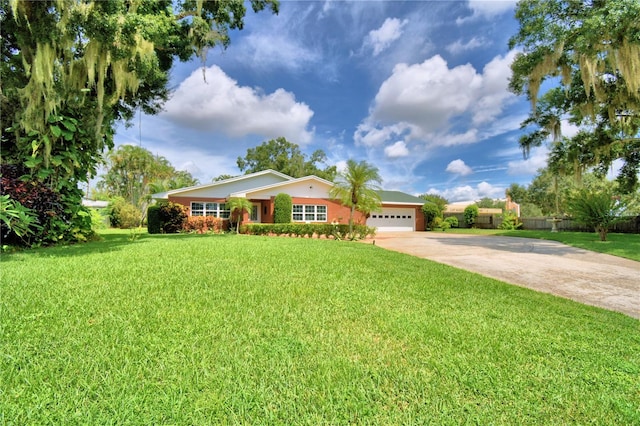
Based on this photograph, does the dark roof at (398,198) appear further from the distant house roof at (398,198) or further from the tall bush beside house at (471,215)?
the tall bush beside house at (471,215)

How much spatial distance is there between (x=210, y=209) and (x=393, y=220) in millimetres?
13808

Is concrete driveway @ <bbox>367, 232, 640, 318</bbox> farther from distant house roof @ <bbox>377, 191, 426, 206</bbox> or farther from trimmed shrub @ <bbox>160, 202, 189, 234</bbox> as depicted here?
trimmed shrub @ <bbox>160, 202, 189, 234</bbox>

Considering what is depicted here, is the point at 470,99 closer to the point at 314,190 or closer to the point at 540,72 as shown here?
the point at 540,72

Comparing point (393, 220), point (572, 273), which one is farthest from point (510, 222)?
point (572, 273)

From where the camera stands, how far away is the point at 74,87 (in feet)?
25.0

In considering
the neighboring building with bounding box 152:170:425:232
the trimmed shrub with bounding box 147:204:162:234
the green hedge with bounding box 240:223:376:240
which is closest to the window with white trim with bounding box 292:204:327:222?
the neighboring building with bounding box 152:170:425:232

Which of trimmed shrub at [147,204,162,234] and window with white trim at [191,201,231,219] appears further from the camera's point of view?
window with white trim at [191,201,231,219]

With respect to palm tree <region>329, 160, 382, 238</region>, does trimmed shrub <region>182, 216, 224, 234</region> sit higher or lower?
lower

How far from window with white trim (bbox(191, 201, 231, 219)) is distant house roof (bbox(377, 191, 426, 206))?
37.3ft

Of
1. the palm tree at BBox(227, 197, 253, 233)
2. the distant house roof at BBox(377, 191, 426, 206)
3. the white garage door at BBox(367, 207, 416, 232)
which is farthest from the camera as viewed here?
the distant house roof at BBox(377, 191, 426, 206)

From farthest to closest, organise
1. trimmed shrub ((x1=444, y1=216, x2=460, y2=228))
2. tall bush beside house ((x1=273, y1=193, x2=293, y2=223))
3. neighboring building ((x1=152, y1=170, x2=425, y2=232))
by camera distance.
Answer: trimmed shrub ((x1=444, y1=216, x2=460, y2=228)) → neighboring building ((x1=152, y1=170, x2=425, y2=232)) → tall bush beside house ((x1=273, y1=193, x2=293, y2=223))

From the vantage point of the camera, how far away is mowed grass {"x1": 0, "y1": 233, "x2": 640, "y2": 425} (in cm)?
190

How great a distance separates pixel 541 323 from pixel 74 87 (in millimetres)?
10700

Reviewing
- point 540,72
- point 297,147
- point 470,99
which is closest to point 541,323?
point 540,72
